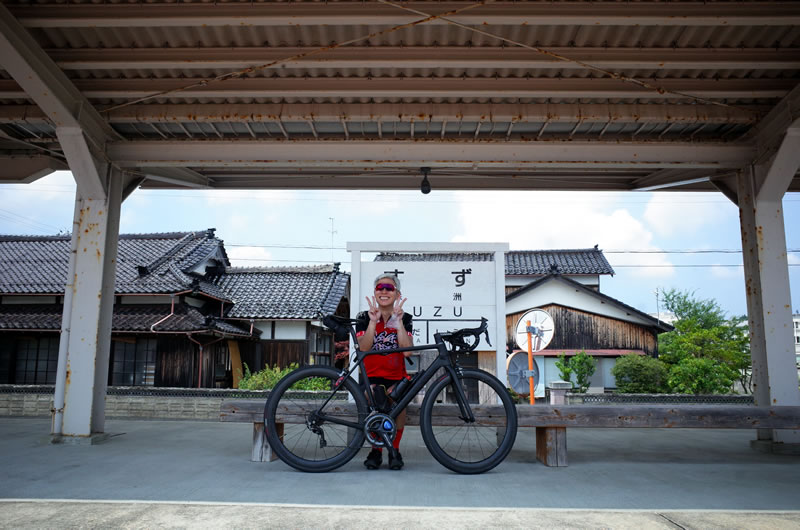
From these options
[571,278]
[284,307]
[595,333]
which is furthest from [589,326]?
[284,307]

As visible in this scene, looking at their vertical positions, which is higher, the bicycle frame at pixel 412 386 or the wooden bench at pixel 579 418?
the bicycle frame at pixel 412 386

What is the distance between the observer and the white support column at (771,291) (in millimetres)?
5234

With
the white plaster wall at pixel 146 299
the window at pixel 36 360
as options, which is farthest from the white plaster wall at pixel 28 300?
the white plaster wall at pixel 146 299

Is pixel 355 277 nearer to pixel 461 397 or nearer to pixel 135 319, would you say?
pixel 461 397

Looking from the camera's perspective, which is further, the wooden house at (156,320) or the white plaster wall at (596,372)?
the white plaster wall at (596,372)

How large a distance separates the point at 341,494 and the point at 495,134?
390cm

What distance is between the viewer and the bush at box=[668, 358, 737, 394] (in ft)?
41.7

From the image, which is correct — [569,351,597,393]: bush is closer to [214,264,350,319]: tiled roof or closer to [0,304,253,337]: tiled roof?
[214,264,350,319]: tiled roof

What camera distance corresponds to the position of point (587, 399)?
8820mm

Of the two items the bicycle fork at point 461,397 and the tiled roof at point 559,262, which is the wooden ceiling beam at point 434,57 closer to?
the bicycle fork at point 461,397

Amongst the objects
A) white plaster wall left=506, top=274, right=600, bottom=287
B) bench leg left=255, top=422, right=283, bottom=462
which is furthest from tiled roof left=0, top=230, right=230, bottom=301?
white plaster wall left=506, top=274, right=600, bottom=287

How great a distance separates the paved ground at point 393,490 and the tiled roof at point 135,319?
7.15 m

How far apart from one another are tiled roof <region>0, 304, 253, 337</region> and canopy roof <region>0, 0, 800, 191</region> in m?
6.47

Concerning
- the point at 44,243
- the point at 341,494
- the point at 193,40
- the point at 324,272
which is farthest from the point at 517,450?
the point at 44,243
